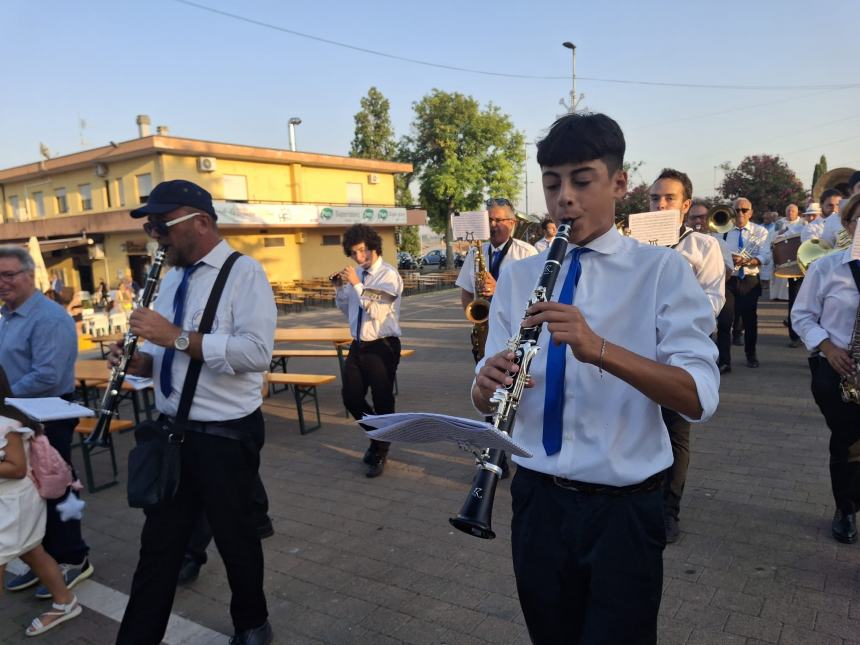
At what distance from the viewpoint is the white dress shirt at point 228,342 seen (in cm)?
275

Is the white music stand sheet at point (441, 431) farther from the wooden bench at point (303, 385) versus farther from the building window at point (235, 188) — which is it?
the building window at point (235, 188)

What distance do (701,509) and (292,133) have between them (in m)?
39.2

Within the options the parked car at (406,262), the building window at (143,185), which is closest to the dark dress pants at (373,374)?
the building window at (143,185)

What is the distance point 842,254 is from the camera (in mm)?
3408

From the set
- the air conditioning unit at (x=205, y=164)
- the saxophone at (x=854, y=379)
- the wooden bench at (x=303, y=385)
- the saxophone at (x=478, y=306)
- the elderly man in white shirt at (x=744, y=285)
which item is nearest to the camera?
the saxophone at (x=854, y=379)

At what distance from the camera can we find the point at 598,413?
175 centimetres

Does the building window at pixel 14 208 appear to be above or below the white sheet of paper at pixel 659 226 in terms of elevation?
above

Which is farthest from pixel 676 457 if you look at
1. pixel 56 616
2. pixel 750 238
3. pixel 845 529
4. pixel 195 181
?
pixel 195 181

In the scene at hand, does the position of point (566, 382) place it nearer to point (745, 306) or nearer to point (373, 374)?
point (373, 374)

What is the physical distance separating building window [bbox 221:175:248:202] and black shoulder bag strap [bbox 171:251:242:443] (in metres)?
26.5

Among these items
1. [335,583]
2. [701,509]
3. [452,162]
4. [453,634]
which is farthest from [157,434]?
[452,162]

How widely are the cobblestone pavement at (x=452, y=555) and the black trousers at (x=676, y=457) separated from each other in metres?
0.26

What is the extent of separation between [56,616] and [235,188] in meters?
26.7

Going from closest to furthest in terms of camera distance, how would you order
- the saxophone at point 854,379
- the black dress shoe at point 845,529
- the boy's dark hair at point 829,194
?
1. the saxophone at point 854,379
2. the black dress shoe at point 845,529
3. the boy's dark hair at point 829,194
